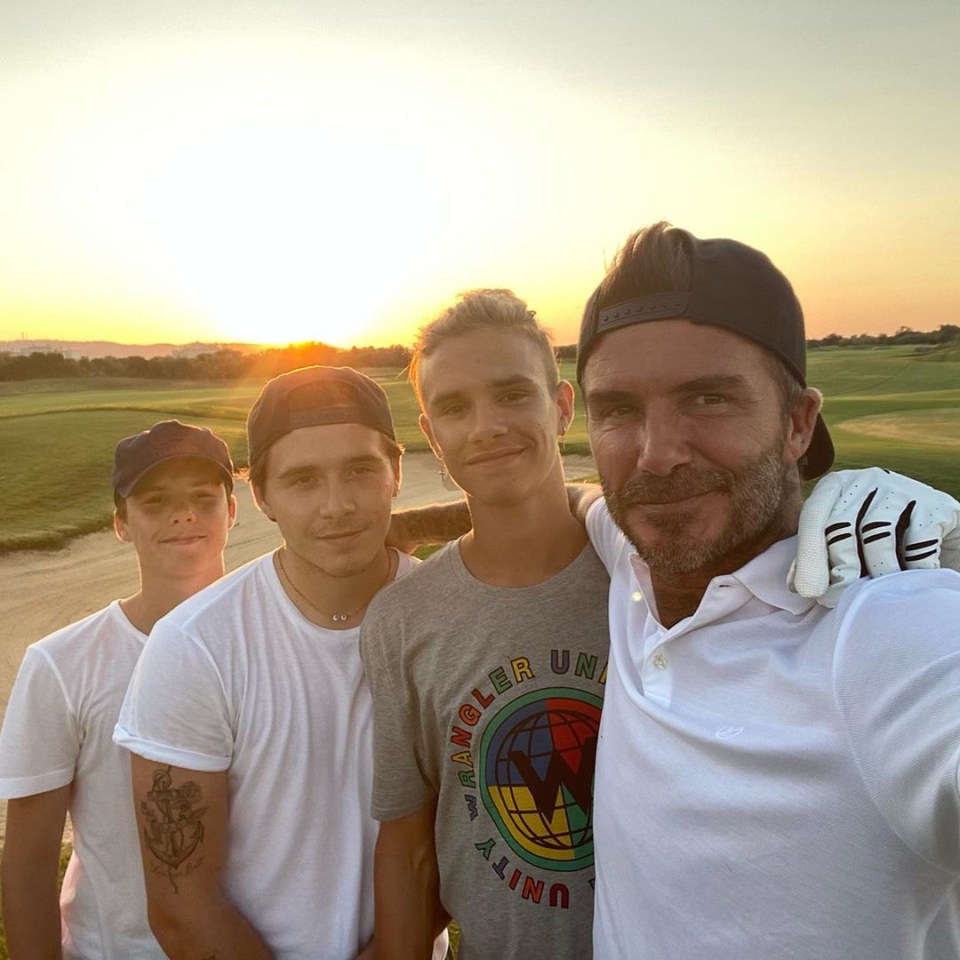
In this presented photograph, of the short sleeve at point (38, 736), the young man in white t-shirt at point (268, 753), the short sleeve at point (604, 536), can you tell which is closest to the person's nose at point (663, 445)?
the short sleeve at point (604, 536)

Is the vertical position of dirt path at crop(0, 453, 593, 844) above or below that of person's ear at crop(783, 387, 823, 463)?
below

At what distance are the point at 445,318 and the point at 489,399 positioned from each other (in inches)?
Result: 15.6

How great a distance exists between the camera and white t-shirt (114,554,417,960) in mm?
2453

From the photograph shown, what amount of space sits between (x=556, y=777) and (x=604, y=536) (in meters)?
0.84

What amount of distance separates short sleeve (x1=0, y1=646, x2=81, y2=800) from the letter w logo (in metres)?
1.70

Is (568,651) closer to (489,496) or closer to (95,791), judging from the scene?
(489,496)

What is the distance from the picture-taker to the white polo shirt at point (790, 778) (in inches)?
54.9

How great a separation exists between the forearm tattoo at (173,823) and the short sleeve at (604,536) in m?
1.60

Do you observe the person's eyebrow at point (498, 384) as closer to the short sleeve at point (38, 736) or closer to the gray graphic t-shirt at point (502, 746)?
the gray graphic t-shirt at point (502, 746)

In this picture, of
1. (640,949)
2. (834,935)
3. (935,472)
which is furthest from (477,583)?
(935,472)

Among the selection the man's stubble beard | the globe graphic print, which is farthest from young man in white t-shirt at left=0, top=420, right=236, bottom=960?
the man's stubble beard

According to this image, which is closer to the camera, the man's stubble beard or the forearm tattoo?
the man's stubble beard

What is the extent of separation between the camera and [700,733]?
5.43 ft

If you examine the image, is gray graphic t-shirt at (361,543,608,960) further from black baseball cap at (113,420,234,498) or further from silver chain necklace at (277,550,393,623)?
black baseball cap at (113,420,234,498)
